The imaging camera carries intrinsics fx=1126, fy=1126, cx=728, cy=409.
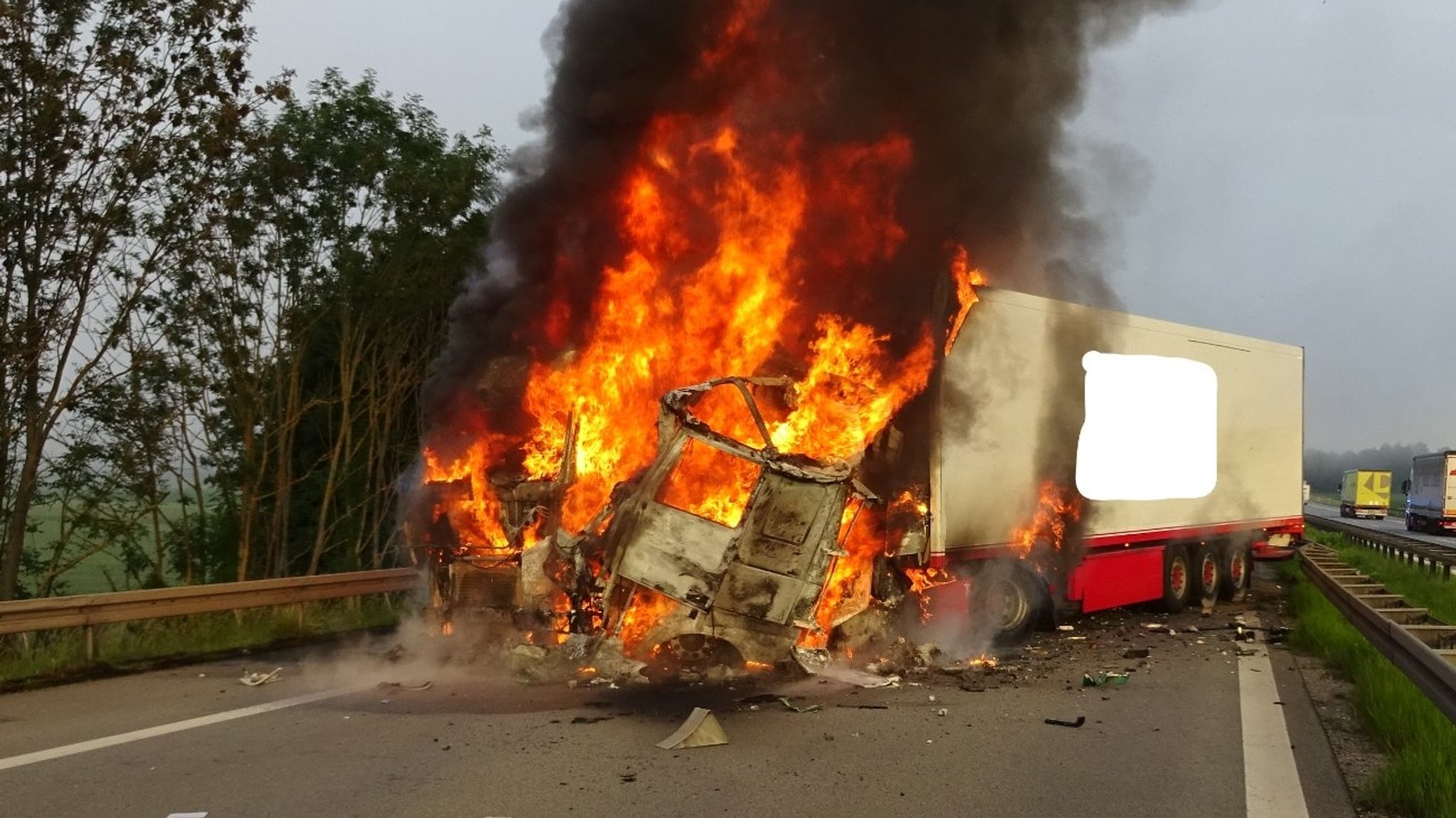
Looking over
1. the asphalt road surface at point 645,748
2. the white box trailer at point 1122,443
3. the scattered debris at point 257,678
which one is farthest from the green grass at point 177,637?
the white box trailer at point 1122,443

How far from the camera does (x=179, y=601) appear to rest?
1045 cm

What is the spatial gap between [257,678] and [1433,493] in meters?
52.4

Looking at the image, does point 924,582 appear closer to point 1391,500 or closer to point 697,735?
point 697,735

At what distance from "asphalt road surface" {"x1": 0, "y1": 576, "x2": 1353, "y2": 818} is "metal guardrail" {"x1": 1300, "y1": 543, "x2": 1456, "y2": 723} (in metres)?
0.73

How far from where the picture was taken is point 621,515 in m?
8.53

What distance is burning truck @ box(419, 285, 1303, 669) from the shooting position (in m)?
8.44

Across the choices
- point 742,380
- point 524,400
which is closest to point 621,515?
point 742,380

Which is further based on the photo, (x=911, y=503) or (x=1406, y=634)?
(x=911, y=503)

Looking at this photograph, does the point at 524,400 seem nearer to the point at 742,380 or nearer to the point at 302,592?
the point at 742,380

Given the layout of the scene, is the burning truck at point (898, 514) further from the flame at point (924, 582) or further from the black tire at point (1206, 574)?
the black tire at point (1206, 574)

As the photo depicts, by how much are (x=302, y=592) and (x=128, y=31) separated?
6182mm

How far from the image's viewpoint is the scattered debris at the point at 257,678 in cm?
904

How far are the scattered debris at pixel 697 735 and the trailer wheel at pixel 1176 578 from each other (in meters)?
9.72

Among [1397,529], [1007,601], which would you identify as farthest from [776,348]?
[1397,529]
